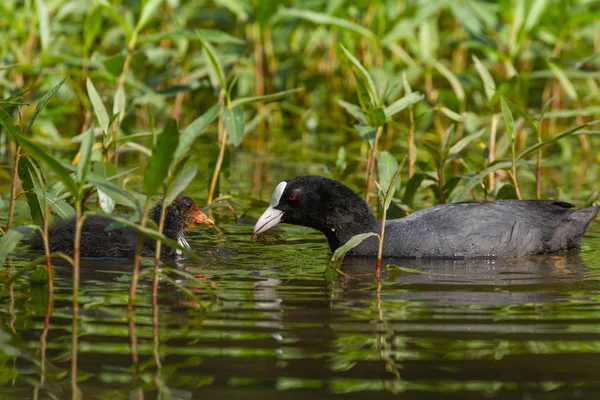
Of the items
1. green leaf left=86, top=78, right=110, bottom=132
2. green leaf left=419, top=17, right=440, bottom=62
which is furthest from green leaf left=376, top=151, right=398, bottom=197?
green leaf left=419, top=17, right=440, bottom=62

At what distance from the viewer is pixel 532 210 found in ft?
22.3

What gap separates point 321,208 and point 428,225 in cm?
67

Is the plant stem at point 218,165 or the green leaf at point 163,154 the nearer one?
the green leaf at point 163,154

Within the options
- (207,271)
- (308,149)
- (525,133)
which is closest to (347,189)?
(207,271)

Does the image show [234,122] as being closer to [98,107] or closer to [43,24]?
[98,107]

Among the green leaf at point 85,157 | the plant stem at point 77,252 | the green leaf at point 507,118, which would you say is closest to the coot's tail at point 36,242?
the plant stem at point 77,252

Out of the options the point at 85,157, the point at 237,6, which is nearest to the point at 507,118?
the point at 85,157

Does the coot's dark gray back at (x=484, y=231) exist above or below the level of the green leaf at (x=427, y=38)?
below

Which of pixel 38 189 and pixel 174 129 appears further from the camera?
pixel 38 189

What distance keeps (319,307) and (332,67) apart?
810 centimetres

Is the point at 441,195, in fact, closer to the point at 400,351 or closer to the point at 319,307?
the point at 319,307

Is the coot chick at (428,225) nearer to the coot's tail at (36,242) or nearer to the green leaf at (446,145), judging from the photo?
the green leaf at (446,145)

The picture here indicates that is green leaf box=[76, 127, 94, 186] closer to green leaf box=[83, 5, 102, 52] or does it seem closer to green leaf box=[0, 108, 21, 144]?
green leaf box=[0, 108, 21, 144]

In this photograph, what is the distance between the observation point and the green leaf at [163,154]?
429cm
